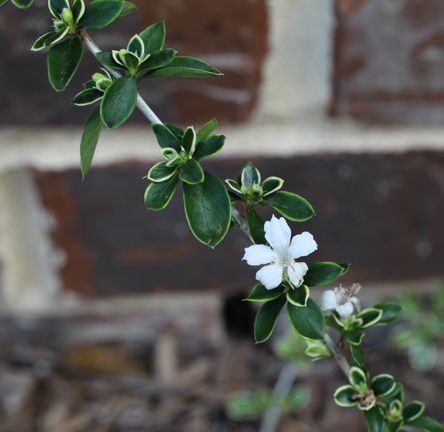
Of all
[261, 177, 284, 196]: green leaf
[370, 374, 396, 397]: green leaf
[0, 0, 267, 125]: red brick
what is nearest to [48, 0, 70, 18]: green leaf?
[261, 177, 284, 196]: green leaf

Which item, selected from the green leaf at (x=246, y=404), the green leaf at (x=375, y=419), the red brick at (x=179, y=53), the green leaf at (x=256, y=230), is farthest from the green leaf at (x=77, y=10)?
the green leaf at (x=246, y=404)

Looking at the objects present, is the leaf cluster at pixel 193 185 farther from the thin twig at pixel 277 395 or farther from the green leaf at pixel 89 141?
the thin twig at pixel 277 395

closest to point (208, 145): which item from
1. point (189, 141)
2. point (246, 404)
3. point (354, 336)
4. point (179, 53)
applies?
point (189, 141)

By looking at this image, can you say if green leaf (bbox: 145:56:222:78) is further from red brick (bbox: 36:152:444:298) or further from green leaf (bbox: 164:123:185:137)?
red brick (bbox: 36:152:444:298)

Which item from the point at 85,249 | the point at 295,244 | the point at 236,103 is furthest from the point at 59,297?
the point at 295,244

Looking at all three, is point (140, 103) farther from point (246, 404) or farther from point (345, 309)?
point (246, 404)
